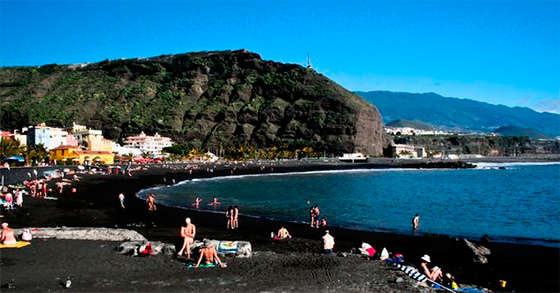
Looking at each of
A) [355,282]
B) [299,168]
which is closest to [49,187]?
[355,282]

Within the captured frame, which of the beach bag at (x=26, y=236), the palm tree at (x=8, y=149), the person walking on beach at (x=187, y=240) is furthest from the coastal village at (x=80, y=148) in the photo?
the person walking on beach at (x=187, y=240)

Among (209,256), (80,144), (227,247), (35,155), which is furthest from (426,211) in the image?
(80,144)

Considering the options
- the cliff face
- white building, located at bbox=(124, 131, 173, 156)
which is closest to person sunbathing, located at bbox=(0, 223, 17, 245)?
white building, located at bbox=(124, 131, 173, 156)

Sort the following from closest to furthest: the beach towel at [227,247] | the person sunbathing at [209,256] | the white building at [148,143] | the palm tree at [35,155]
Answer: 1. the person sunbathing at [209,256]
2. the beach towel at [227,247]
3. the palm tree at [35,155]
4. the white building at [148,143]

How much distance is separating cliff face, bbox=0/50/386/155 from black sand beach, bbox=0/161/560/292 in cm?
13298

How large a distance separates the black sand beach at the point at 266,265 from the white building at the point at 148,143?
120m

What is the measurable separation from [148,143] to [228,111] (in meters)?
34.5

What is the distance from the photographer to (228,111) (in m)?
167

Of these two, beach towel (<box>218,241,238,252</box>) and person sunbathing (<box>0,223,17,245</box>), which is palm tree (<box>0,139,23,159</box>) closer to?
person sunbathing (<box>0,223,17,245</box>)

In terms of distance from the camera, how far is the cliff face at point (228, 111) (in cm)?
15888

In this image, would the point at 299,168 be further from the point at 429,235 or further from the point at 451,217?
the point at 429,235

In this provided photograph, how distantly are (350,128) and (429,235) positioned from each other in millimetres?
135985

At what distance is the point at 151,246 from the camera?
1555 centimetres

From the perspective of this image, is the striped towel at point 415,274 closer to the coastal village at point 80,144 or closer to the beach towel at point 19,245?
the beach towel at point 19,245
